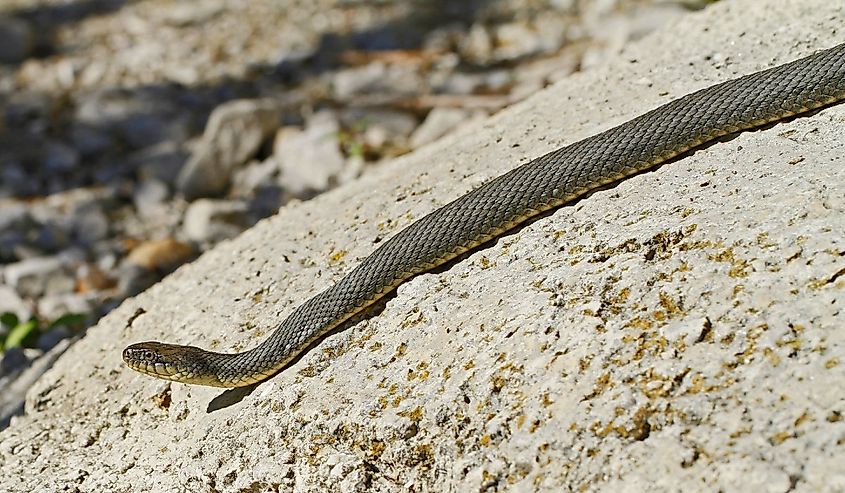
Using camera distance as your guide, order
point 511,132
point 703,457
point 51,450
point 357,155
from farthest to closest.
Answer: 1. point 357,155
2. point 511,132
3. point 51,450
4. point 703,457

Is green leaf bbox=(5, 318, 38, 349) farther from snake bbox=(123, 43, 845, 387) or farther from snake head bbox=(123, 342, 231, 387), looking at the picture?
snake bbox=(123, 43, 845, 387)

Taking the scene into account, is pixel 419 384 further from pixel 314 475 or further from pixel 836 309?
pixel 836 309

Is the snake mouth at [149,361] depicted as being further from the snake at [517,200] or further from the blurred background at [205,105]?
the blurred background at [205,105]

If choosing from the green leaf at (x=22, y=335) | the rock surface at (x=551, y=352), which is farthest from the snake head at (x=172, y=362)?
the green leaf at (x=22, y=335)

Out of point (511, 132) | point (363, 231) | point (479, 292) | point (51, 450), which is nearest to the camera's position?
point (479, 292)

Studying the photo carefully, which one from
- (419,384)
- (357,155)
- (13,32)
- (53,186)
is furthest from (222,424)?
(13,32)

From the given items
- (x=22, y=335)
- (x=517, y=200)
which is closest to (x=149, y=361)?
(x=517, y=200)

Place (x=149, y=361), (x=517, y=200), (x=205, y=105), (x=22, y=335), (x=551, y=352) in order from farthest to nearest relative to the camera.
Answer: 1. (x=205, y=105)
2. (x=22, y=335)
3. (x=149, y=361)
4. (x=517, y=200)
5. (x=551, y=352)

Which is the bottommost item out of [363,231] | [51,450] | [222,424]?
[51,450]

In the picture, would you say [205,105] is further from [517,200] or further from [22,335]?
[517,200]
